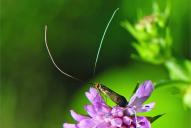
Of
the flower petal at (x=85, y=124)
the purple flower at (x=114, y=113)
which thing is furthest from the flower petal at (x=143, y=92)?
the flower petal at (x=85, y=124)

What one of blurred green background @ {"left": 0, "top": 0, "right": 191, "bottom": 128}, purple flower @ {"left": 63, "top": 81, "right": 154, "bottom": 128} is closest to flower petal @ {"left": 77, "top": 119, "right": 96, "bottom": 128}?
purple flower @ {"left": 63, "top": 81, "right": 154, "bottom": 128}

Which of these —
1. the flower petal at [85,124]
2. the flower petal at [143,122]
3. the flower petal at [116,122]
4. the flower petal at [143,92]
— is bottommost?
the flower petal at [143,122]

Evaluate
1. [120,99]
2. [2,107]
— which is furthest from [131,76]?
[120,99]

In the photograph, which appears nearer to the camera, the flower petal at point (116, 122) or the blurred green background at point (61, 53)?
the flower petal at point (116, 122)

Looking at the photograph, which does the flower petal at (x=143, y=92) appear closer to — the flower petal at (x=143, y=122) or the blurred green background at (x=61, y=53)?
the flower petal at (x=143, y=122)

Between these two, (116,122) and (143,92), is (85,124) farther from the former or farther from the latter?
(143,92)

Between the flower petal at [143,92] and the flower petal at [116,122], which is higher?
the flower petal at [143,92]

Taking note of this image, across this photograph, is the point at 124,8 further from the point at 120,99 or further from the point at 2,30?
the point at 120,99

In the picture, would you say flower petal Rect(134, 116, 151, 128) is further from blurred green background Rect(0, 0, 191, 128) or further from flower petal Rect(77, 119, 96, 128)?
blurred green background Rect(0, 0, 191, 128)
